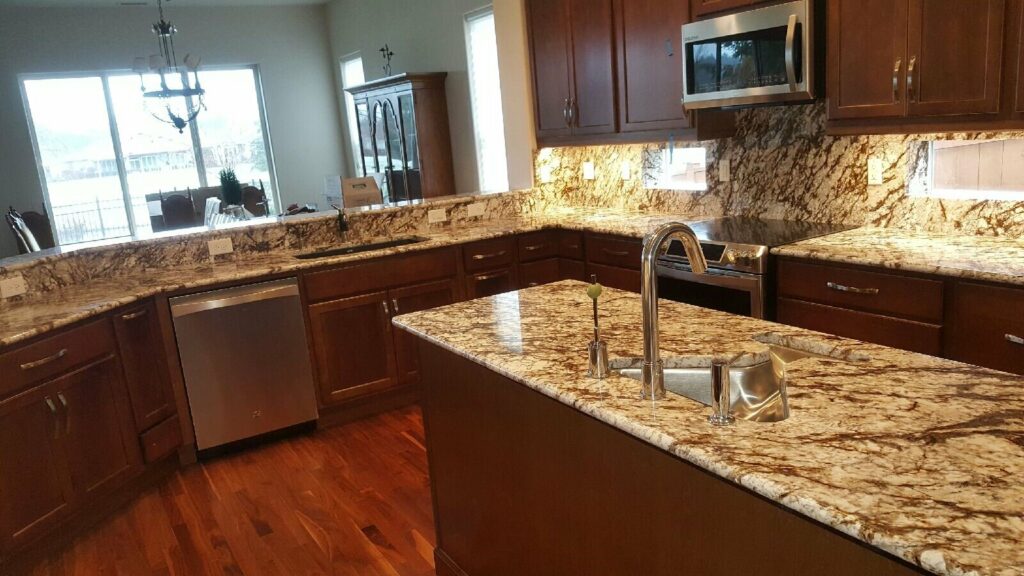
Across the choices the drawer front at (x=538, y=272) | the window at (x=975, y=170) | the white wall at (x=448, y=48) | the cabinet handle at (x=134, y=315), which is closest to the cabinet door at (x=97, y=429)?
the cabinet handle at (x=134, y=315)

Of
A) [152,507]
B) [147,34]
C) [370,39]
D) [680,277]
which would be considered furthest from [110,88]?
[680,277]

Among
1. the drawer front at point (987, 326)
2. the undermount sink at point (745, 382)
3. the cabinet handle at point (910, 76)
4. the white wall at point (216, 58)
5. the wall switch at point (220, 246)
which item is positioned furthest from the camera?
the white wall at point (216, 58)

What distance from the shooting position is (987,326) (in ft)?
7.94

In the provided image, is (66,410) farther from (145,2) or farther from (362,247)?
(145,2)

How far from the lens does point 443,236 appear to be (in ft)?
13.8

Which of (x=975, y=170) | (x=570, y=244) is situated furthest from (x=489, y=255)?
(x=975, y=170)

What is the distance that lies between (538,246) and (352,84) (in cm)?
543

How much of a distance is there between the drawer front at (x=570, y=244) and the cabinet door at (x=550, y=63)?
0.69m

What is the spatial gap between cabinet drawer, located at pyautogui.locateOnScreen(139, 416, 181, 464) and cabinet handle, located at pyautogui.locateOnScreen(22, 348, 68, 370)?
57 cm

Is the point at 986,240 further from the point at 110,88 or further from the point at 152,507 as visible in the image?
the point at 110,88

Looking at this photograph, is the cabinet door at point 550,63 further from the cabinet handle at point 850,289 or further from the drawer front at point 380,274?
the cabinet handle at point 850,289

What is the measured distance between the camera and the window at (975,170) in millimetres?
2840

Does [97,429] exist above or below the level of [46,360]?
below

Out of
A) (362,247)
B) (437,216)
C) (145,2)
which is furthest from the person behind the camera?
(145,2)
